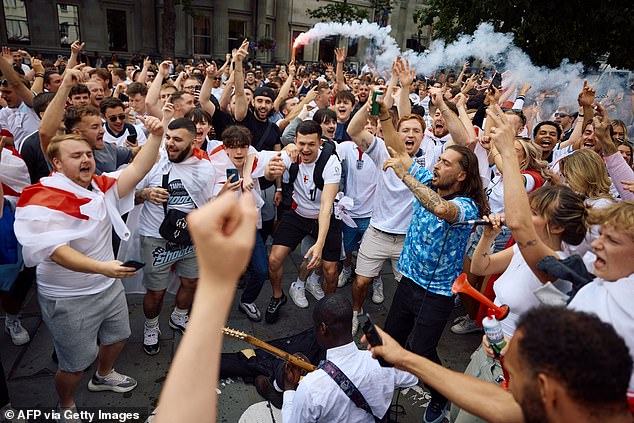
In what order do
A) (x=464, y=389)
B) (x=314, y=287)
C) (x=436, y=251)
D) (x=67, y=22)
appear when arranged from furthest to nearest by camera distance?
(x=67, y=22), (x=314, y=287), (x=436, y=251), (x=464, y=389)

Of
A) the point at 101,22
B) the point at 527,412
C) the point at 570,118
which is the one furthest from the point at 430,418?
the point at 101,22

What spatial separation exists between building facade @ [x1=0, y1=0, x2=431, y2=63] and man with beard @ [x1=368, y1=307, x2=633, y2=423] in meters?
22.8

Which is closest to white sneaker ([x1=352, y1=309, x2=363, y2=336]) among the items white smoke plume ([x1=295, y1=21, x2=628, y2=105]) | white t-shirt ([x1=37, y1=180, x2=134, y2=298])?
white t-shirt ([x1=37, y1=180, x2=134, y2=298])

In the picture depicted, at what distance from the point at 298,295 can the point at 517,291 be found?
2841 mm

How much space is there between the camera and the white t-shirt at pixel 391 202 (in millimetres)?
4156

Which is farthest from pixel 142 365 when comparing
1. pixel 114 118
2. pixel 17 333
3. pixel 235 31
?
pixel 235 31

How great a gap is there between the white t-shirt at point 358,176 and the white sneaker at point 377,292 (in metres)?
0.92

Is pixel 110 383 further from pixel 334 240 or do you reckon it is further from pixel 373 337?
pixel 373 337

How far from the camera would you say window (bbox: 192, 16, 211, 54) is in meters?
30.8

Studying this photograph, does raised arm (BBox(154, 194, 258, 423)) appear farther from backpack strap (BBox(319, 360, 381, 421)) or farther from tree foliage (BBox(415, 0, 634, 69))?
tree foliage (BBox(415, 0, 634, 69))

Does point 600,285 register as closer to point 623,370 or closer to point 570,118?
point 623,370

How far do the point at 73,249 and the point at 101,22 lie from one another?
30.6 m

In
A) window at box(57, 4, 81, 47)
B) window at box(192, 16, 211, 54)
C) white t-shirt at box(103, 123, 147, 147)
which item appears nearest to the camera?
white t-shirt at box(103, 123, 147, 147)

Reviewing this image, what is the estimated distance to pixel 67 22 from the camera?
26.9m
